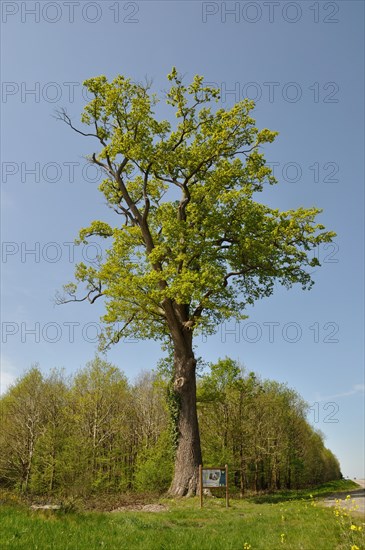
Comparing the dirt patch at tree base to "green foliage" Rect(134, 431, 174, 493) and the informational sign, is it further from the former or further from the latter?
"green foliage" Rect(134, 431, 174, 493)

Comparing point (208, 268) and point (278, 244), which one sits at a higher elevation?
point (278, 244)

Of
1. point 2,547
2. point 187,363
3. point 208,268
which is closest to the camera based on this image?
point 2,547

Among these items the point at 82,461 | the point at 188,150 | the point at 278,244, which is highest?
the point at 188,150

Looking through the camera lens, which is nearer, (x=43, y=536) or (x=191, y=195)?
(x=43, y=536)

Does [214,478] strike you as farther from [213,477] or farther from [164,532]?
[164,532]

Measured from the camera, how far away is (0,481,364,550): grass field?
8047 millimetres

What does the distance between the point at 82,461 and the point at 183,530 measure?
21154mm

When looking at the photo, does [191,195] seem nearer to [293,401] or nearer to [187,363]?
[187,363]

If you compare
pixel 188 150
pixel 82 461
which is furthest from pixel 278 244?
pixel 82 461

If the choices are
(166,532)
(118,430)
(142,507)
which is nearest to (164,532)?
(166,532)

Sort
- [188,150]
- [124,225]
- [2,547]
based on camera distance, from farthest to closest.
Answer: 1. [124,225]
2. [188,150]
3. [2,547]

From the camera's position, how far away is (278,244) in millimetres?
21188

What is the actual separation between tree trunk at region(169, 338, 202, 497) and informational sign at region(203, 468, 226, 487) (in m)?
1.54

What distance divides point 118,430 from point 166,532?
26.7 m
